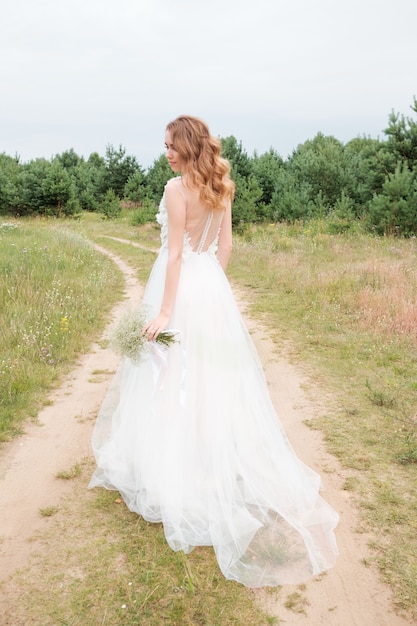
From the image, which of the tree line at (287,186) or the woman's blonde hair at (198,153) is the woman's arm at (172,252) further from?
the tree line at (287,186)

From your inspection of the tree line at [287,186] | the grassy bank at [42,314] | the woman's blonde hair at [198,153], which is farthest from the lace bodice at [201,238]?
the tree line at [287,186]

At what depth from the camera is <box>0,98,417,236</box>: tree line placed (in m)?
14.5

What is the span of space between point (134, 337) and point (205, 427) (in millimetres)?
838

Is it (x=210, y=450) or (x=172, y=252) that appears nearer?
(x=172, y=252)

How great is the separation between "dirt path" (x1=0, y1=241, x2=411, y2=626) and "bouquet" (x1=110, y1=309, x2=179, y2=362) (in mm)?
1316

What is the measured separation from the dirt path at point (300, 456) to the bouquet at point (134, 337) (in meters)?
1.32

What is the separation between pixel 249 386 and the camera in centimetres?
367

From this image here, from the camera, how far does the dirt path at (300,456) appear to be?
2.62m

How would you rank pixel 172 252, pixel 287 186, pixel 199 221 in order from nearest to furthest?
pixel 172 252
pixel 199 221
pixel 287 186

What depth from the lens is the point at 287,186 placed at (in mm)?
21844

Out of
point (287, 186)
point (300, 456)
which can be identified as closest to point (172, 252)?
point (300, 456)

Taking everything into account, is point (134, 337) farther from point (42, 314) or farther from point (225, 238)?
point (42, 314)

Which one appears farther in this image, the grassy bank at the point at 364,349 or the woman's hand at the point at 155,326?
the grassy bank at the point at 364,349

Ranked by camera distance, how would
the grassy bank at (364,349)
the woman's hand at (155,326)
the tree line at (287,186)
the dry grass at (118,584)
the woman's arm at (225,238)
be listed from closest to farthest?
1. the dry grass at (118,584)
2. the woman's hand at (155,326)
3. the grassy bank at (364,349)
4. the woman's arm at (225,238)
5. the tree line at (287,186)
